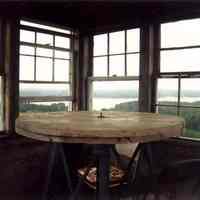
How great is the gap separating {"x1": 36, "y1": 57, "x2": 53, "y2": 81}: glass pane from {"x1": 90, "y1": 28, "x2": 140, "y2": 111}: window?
1.83 feet

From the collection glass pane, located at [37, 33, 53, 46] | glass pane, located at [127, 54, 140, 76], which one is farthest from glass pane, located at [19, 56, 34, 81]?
glass pane, located at [127, 54, 140, 76]

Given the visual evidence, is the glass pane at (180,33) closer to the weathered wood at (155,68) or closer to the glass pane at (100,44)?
the weathered wood at (155,68)

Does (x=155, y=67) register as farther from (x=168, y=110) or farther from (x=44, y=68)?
(x=44, y=68)

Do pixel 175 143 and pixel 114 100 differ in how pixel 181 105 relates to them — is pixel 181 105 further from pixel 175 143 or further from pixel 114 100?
pixel 114 100

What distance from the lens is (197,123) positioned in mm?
2373

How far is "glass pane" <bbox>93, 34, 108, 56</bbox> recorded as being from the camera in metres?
2.99

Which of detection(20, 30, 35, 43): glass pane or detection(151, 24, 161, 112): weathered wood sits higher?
detection(20, 30, 35, 43): glass pane

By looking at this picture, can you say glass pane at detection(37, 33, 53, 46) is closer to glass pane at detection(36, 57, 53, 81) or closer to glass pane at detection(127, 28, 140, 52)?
glass pane at detection(36, 57, 53, 81)

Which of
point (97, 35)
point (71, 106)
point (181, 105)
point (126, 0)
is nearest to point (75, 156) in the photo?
point (71, 106)

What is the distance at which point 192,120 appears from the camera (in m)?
2.40

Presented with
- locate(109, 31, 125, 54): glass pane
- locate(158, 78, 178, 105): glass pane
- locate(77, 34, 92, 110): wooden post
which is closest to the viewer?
locate(158, 78, 178, 105): glass pane

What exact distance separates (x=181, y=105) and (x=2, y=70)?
6.03 feet

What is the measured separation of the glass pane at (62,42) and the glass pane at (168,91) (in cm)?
127

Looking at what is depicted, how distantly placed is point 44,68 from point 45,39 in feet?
1.12
